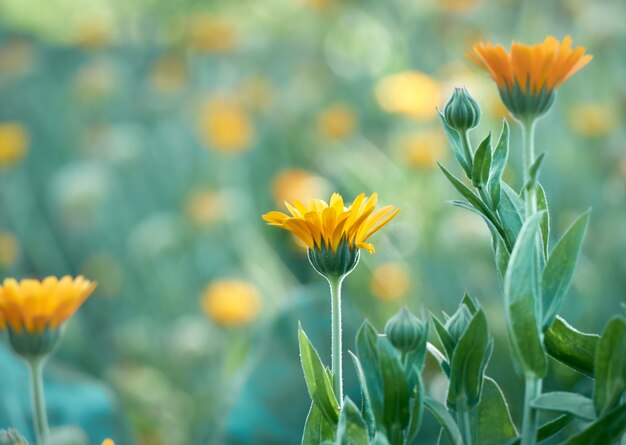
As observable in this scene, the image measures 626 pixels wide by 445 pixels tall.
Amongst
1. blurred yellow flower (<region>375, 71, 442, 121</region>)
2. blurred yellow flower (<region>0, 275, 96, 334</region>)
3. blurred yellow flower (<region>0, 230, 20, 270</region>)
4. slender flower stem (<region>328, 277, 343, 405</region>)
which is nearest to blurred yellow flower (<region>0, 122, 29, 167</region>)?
blurred yellow flower (<region>0, 230, 20, 270</region>)

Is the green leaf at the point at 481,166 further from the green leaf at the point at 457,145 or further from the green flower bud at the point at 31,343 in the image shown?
the green flower bud at the point at 31,343

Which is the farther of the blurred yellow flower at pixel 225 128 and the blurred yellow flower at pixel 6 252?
the blurred yellow flower at pixel 225 128

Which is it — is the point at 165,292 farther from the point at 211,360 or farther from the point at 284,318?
the point at 284,318

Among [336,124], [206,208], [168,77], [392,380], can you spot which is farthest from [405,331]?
[168,77]

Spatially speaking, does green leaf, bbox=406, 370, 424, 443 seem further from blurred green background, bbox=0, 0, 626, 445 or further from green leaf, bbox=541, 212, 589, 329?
blurred green background, bbox=0, 0, 626, 445

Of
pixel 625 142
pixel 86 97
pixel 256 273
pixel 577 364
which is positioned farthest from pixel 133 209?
pixel 577 364

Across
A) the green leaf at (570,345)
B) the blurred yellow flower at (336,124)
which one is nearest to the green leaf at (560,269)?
the green leaf at (570,345)
